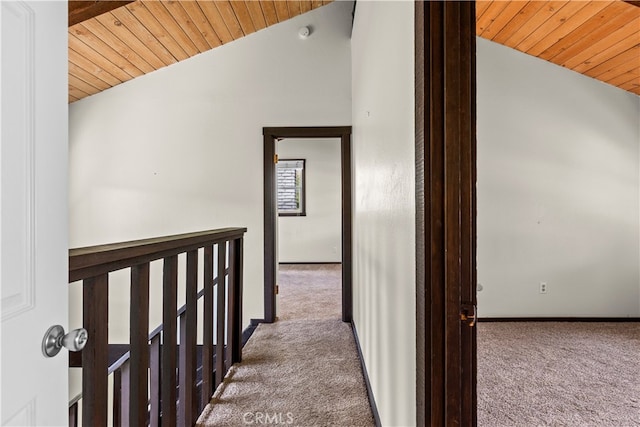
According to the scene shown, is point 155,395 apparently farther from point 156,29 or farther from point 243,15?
point 243,15

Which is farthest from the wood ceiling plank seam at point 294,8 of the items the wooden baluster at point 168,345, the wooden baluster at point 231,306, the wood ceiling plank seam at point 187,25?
the wooden baluster at point 168,345

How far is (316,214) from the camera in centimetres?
690

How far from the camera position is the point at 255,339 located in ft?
9.87

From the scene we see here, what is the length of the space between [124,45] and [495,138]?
3.29 meters

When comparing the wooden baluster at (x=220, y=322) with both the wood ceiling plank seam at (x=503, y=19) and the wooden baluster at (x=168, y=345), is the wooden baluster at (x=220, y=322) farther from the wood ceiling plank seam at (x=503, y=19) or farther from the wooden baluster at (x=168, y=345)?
A: the wood ceiling plank seam at (x=503, y=19)

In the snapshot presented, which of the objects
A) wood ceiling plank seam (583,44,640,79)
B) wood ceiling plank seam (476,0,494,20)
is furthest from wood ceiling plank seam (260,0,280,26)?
wood ceiling plank seam (583,44,640,79)

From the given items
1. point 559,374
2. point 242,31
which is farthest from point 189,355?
point 242,31

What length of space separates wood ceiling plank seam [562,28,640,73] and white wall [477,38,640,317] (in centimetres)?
11

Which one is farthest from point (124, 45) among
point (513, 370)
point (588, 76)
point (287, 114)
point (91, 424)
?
point (588, 76)

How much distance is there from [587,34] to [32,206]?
11.6ft

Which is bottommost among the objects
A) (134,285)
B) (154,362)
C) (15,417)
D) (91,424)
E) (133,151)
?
(154,362)

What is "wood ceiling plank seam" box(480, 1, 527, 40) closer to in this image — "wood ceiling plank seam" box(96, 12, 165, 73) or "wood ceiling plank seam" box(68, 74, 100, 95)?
"wood ceiling plank seam" box(96, 12, 165, 73)

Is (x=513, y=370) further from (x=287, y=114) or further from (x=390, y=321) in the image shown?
(x=287, y=114)

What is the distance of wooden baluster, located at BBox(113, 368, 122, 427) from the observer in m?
1.76
